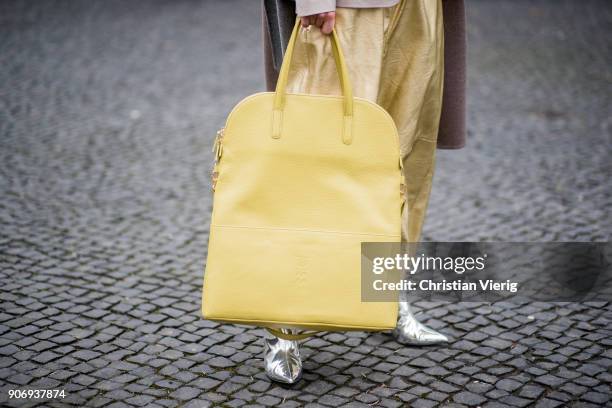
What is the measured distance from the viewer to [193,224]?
4.53 m

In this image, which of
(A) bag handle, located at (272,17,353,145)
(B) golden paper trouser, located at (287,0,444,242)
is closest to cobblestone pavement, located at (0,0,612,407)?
(B) golden paper trouser, located at (287,0,444,242)

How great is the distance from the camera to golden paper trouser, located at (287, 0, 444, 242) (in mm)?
2541

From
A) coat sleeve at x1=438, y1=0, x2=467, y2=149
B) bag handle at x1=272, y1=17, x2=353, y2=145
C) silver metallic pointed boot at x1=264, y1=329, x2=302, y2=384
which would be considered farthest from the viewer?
coat sleeve at x1=438, y1=0, x2=467, y2=149

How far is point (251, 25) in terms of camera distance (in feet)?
38.5

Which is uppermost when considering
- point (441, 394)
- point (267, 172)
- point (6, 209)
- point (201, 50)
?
point (201, 50)

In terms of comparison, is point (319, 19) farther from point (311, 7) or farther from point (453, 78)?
point (453, 78)

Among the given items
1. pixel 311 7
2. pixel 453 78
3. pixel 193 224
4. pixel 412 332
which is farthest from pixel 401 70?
pixel 193 224

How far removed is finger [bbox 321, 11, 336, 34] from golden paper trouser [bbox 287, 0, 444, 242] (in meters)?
0.07

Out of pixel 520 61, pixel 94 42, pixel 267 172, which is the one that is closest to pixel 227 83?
pixel 94 42

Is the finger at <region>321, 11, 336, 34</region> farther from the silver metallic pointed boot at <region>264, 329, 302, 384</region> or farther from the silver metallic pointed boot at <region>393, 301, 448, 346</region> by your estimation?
the silver metallic pointed boot at <region>393, 301, 448, 346</region>

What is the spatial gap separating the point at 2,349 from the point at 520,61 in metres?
7.54

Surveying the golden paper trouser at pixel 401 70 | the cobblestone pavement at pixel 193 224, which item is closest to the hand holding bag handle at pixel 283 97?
the golden paper trouser at pixel 401 70

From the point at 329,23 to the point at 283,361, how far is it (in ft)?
4.00

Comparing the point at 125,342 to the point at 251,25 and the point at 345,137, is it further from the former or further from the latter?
the point at 251,25
